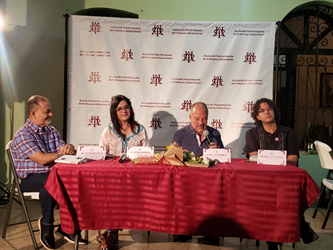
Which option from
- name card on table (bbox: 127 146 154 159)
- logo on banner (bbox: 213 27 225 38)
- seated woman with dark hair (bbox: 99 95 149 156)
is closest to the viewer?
name card on table (bbox: 127 146 154 159)

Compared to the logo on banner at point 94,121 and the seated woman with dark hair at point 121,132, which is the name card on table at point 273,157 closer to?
the seated woman with dark hair at point 121,132

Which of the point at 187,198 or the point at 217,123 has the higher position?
the point at 217,123

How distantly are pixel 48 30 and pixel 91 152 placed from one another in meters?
2.72

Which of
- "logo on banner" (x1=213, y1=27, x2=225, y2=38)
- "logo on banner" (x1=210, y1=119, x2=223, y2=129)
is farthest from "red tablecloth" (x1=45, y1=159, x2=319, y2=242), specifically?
"logo on banner" (x1=213, y1=27, x2=225, y2=38)


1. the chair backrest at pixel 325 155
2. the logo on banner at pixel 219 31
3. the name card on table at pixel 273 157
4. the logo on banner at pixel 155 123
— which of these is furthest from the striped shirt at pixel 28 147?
the chair backrest at pixel 325 155

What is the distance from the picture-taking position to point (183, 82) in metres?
4.12

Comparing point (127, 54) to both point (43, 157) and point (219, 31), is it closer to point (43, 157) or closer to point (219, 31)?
point (219, 31)

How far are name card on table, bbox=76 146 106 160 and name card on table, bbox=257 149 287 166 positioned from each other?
4.39ft

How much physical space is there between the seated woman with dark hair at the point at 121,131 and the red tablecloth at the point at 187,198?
2.55ft

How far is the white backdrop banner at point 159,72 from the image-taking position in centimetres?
408

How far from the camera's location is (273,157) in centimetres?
246

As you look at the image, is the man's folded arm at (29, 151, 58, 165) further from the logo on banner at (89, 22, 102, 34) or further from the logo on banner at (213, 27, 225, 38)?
the logo on banner at (213, 27, 225, 38)

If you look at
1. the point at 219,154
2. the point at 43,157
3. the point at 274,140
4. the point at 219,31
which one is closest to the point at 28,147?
the point at 43,157

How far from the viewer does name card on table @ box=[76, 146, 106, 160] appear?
8.56 feet
